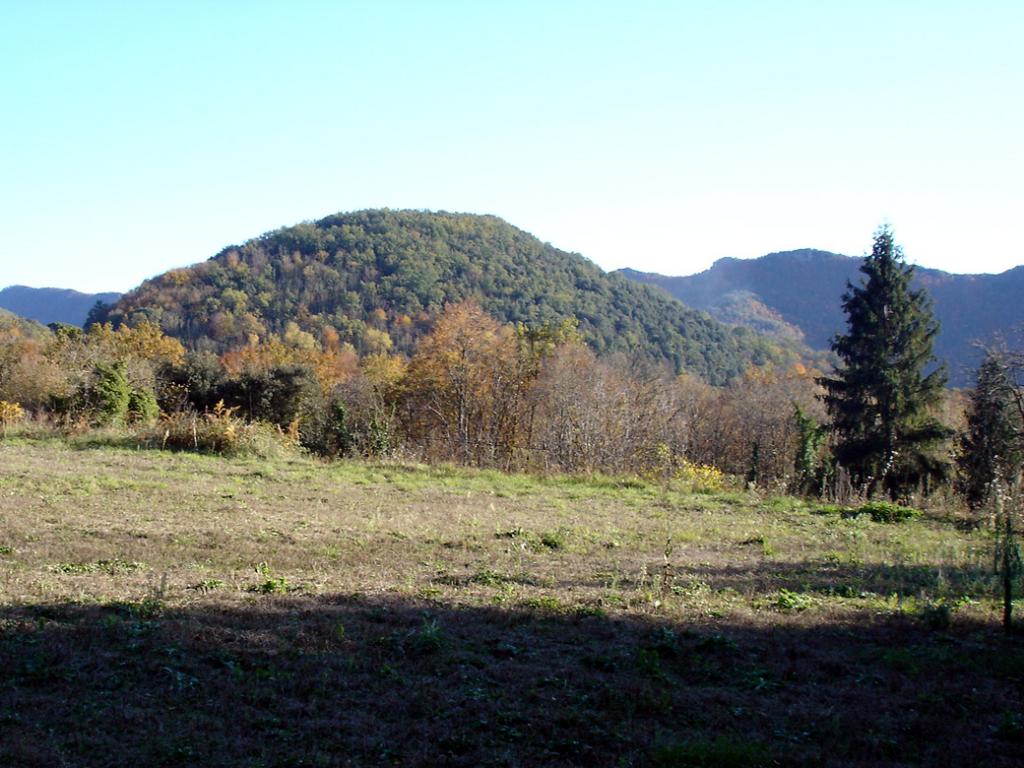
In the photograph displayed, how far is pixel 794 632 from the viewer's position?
6898 millimetres

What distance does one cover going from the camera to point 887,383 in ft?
95.5

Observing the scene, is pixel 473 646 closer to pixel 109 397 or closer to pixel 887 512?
pixel 887 512

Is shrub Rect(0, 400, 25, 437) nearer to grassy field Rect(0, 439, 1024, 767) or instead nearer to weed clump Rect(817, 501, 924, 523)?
grassy field Rect(0, 439, 1024, 767)

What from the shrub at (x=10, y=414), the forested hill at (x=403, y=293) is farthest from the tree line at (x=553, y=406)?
the forested hill at (x=403, y=293)

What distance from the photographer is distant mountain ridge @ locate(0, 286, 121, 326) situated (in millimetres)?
160125

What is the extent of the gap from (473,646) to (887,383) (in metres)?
27.2

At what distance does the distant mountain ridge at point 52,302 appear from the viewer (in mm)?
160125

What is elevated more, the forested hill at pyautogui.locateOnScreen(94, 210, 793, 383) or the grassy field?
the forested hill at pyautogui.locateOnScreen(94, 210, 793, 383)

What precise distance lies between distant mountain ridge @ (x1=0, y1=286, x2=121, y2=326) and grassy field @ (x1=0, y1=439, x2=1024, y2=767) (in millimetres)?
167886

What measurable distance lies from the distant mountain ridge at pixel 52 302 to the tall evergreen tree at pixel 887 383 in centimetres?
15800

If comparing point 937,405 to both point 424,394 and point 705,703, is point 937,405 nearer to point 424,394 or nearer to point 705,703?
point 424,394

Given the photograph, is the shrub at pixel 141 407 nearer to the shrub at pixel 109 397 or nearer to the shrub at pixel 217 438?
the shrub at pixel 109 397

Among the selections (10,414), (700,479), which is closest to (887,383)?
(700,479)

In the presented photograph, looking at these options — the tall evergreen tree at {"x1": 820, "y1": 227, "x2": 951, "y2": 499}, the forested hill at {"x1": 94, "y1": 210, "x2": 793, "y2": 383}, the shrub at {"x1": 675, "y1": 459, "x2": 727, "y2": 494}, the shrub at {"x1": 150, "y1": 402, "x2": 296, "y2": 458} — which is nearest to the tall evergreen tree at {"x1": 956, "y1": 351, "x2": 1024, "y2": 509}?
the shrub at {"x1": 675, "y1": 459, "x2": 727, "y2": 494}
